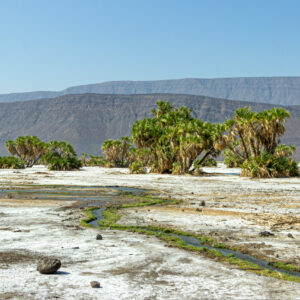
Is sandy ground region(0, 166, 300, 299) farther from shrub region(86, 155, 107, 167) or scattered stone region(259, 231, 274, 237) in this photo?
shrub region(86, 155, 107, 167)

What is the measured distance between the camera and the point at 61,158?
60188 millimetres

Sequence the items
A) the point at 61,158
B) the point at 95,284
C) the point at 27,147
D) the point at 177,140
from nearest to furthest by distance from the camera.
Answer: the point at 95,284
the point at 177,140
the point at 61,158
the point at 27,147

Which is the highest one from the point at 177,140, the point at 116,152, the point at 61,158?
the point at 177,140

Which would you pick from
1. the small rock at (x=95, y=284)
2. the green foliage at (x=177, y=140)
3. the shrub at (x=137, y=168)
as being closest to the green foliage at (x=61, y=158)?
the shrub at (x=137, y=168)

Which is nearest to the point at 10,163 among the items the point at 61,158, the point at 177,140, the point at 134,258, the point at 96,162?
the point at 61,158

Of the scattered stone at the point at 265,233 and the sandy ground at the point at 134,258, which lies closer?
the sandy ground at the point at 134,258

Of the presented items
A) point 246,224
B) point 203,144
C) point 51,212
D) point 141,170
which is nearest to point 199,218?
point 246,224

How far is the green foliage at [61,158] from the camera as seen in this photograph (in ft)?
191

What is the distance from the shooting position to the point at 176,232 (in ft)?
40.3

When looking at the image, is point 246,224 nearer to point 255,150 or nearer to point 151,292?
point 151,292

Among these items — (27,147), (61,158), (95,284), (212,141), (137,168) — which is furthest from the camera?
(27,147)

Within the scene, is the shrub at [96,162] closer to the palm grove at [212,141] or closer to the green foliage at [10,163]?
the green foliage at [10,163]

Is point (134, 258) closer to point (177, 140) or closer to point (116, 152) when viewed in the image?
point (177, 140)

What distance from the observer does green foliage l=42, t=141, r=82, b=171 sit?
58250 mm
